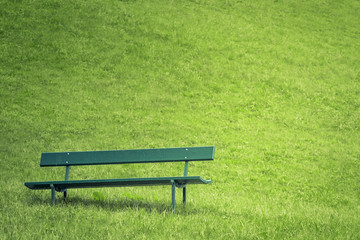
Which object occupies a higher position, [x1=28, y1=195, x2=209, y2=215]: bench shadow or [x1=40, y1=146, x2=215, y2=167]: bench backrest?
[x1=40, y1=146, x2=215, y2=167]: bench backrest

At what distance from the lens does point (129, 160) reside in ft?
18.7

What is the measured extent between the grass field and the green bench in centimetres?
32

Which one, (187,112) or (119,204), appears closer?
(119,204)

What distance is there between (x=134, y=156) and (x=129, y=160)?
0.10 meters

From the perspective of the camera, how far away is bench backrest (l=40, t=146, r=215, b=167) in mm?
5406

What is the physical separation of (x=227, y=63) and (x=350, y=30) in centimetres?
1199

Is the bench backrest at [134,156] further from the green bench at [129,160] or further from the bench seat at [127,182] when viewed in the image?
the bench seat at [127,182]

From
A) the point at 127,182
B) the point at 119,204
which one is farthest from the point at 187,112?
the point at 127,182

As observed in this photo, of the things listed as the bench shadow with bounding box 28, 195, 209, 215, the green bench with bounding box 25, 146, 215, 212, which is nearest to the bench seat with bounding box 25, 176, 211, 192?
the green bench with bounding box 25, 146, 215, 212

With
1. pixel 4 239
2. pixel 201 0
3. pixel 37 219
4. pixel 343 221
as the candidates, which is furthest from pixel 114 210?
pixel 201 0

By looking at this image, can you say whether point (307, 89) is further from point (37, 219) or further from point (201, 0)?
point (37, 219)

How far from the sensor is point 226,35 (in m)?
22.2

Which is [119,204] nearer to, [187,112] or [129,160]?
[129,160]

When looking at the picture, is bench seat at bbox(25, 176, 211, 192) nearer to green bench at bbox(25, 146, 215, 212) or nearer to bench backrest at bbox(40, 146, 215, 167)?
green bench at bbox(25, 146, 215, 212)
